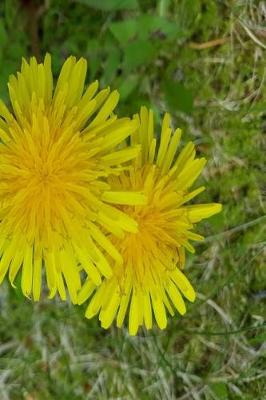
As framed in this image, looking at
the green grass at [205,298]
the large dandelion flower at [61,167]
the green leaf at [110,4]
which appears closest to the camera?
the large dandelion flower at [61,167]

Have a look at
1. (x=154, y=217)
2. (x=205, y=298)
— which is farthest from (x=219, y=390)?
Result: (x=154, y=217)

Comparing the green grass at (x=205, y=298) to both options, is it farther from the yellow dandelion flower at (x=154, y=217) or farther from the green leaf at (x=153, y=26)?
the yellow dandelion flower at (x=154, y=217)

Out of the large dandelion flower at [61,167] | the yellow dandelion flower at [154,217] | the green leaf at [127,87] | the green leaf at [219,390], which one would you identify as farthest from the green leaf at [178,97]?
the green leaf at [219,390]

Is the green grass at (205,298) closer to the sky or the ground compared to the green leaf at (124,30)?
closer to the ground

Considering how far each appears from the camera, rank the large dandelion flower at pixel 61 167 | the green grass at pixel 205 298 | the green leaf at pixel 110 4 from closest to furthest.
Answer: the large dandelion flower at pixel 61 167, the green leaf at pixel 110 4, the green grass at pixel 205 298

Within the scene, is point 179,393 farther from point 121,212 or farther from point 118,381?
point 121,212

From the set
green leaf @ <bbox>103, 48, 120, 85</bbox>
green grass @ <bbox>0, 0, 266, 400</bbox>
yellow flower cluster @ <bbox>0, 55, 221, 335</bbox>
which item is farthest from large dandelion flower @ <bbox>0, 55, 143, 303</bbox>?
green grass @ <bbox>0, 0, 266, 400</bbox>

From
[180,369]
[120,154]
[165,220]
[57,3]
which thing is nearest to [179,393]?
[180,369]

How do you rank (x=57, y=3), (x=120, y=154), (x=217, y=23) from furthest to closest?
1. (x=217, y=23)
2. (x=57, y=3)
3. (x=120, y=154)
